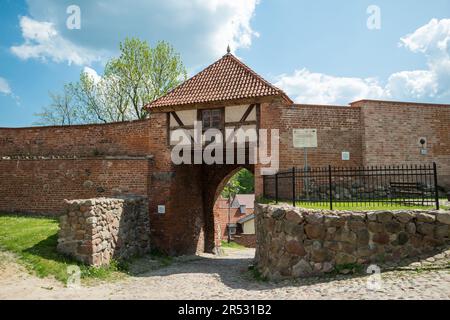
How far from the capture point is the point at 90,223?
28.4 feet

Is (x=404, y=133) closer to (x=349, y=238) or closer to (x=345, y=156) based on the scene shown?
(x=345, y=156)

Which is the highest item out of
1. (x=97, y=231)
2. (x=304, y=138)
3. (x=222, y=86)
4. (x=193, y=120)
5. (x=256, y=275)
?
(x=222, y=86)

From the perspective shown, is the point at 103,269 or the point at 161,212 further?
the point at 161,212

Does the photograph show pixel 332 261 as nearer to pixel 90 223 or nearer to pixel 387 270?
pixel 387 270

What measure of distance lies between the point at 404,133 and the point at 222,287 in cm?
918

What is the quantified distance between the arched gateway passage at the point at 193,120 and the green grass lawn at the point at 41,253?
11.5ft

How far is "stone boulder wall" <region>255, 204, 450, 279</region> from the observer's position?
674 cm

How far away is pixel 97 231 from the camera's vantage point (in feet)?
29.2

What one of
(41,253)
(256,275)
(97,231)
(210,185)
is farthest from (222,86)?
(41,253)

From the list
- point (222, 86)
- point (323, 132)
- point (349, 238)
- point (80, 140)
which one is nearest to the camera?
point (349, 238)

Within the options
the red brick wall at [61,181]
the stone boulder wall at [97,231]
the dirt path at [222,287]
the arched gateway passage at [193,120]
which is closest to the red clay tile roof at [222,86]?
the arched gateway passage at [193,120]

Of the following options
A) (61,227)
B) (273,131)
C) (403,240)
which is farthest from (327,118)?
(61,227)

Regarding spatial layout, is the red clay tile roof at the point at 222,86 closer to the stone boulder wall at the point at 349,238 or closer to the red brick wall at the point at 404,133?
the red brick wall at the point at 404,133
